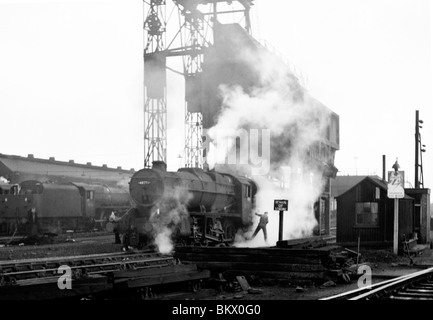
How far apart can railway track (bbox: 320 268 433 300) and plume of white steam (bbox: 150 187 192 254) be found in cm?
917

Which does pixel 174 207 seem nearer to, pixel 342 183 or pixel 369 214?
pixel 369 214

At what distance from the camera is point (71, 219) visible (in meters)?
33.8

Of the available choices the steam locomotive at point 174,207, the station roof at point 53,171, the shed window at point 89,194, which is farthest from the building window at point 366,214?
the station roof at point 53,171

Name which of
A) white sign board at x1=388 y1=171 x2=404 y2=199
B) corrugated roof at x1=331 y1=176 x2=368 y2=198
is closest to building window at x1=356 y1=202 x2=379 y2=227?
white sign board at x1=388 y1=171 x2=404 y2=199

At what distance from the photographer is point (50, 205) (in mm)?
30938

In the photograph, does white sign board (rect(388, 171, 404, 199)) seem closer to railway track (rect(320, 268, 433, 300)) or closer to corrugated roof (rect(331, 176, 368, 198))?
railway track (rect(320, 268, 433, 300))

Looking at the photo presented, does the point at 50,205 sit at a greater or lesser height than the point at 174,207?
lesser

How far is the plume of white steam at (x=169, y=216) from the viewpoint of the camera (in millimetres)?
20266

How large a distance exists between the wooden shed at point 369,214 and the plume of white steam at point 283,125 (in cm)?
565

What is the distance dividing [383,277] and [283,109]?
1974 centimetres

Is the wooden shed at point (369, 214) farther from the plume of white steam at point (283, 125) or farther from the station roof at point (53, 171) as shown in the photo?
the station roof at point (53, 171)

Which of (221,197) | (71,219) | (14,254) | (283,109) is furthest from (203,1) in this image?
(14,254)

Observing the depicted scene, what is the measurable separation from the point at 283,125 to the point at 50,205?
44.8ft

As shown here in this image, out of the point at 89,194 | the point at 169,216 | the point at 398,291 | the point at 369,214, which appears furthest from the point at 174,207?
the point at 89,194
